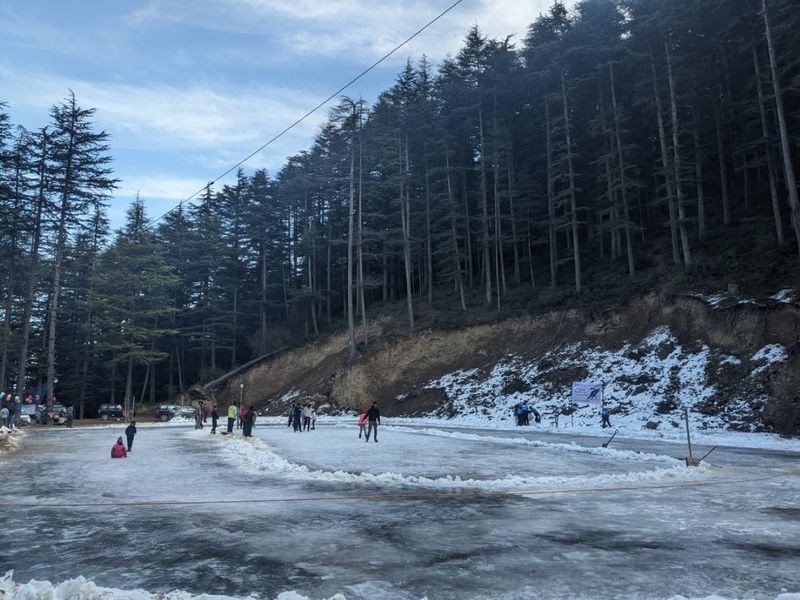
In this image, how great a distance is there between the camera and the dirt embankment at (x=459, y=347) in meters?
26.6

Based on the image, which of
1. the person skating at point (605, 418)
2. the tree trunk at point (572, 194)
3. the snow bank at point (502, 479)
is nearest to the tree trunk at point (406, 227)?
the tree trunk at point (572, 194)

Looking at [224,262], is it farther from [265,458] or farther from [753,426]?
[753,426]

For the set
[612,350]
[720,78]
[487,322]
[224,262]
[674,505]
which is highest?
[720,78]

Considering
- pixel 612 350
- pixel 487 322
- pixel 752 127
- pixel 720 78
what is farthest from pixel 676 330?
pixel 720 78

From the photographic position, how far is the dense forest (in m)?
36.1

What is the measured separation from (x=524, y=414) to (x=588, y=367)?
5292 millimetres

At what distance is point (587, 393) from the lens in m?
29.0

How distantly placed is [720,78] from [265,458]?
1585 inches

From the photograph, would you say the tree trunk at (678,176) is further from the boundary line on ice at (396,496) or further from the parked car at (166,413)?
the parked car at (166,413)

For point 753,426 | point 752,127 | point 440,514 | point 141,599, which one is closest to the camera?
point 141,599

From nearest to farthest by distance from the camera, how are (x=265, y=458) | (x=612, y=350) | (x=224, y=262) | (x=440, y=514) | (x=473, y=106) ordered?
(x=440, y=514), (x=265, y=458), (x=612, y=350), (x=473, y=106), (x=224, y=262)

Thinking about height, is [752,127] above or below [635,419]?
above

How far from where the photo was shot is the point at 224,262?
6266cm

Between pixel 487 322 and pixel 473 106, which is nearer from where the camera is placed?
pixel 487 322
